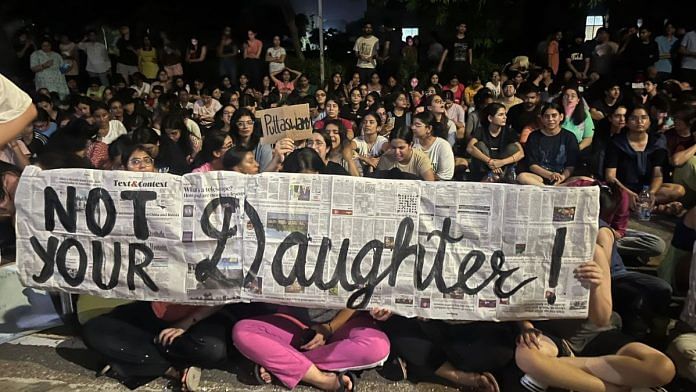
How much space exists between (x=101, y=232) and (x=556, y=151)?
3.80 m

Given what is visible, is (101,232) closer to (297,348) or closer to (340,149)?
(297,348)

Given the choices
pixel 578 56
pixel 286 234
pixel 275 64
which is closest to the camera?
pixel 286 234

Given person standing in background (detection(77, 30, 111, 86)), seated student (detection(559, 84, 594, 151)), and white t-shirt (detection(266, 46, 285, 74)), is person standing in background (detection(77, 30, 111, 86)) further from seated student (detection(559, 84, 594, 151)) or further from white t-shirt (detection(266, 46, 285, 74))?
seated student (detection(559, 84, 594, 151))

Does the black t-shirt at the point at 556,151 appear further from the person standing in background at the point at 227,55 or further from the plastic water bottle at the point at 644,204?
the person standing in background at the point at 227,55

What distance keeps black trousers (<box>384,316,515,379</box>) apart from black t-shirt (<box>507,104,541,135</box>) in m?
3.46

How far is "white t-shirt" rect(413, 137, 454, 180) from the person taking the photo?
17.1ft

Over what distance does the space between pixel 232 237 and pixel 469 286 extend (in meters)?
1.19

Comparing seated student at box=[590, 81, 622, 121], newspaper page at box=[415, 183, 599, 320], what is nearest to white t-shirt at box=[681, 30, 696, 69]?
seated student at box=[590, 81, 622, 121]

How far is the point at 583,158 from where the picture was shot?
545 centimetres

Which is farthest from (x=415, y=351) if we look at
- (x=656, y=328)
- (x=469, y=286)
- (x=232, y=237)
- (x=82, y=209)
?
(x=82, y=209)

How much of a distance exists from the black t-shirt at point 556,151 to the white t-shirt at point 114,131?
3.95m

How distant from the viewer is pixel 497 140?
605cm

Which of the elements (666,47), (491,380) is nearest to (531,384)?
(491,380)

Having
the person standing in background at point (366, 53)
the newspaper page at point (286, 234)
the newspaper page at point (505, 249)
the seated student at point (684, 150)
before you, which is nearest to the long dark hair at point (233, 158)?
the newspaper page at point (286, 234)
